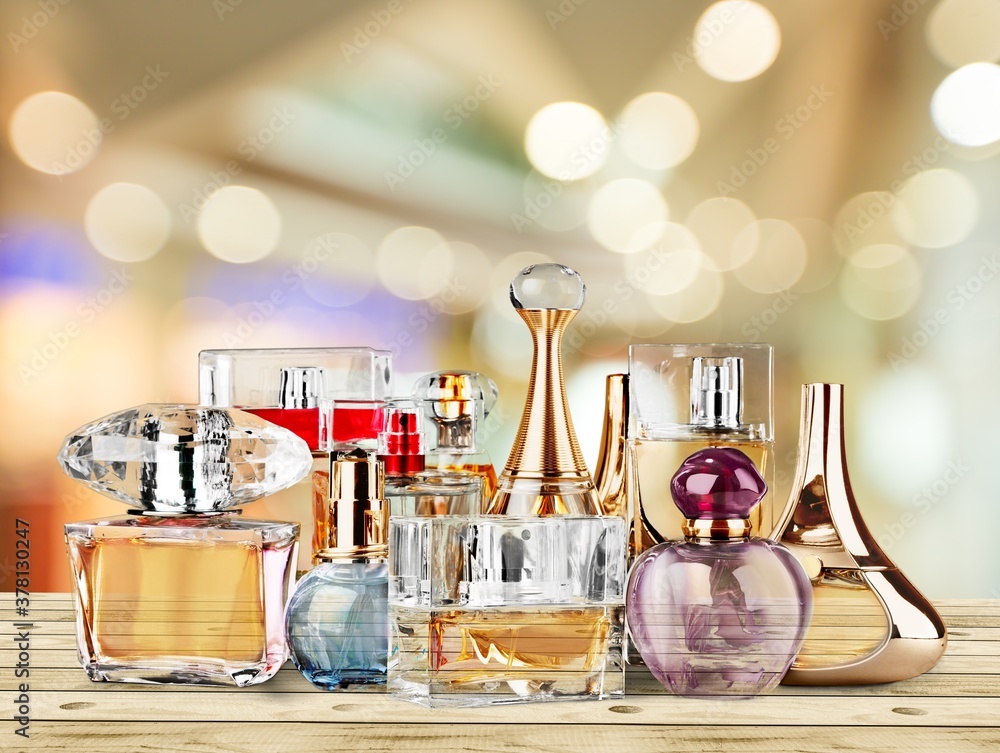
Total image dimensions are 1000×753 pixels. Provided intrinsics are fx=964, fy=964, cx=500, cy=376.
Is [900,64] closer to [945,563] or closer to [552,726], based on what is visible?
[945,563]

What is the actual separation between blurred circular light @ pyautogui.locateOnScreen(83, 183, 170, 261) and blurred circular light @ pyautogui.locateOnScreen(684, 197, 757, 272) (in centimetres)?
64

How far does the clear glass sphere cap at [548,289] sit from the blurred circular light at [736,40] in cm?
70

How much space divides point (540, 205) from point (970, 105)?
1.78ft

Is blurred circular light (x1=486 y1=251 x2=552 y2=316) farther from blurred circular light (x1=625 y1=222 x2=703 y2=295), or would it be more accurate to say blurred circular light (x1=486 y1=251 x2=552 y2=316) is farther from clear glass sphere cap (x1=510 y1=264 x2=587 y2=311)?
clear glass sphere cap (x1=510 y1=264 x2=587 y2=311)

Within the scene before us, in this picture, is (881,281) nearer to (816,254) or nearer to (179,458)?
(816,254)

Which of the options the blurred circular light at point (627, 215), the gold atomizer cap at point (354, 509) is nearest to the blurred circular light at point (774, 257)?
the blurred circular light at point (627, 215)

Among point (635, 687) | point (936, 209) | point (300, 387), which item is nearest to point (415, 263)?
point (300, 387)

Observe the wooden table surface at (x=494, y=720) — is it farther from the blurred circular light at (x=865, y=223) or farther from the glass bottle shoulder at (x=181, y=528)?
the blurred circular light at (x=865, y=223)

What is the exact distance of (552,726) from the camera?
428 mm

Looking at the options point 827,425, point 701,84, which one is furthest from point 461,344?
point 827,425

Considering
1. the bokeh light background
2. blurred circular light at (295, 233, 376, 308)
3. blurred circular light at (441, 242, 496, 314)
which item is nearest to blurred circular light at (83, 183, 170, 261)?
the bokeh light background

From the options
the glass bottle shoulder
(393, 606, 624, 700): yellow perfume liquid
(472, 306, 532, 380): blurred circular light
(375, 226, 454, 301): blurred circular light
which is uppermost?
(375, 226, 454, 301): blurred circular light

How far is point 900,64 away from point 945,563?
0.61 m

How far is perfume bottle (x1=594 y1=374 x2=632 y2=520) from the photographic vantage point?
63 centimetres
